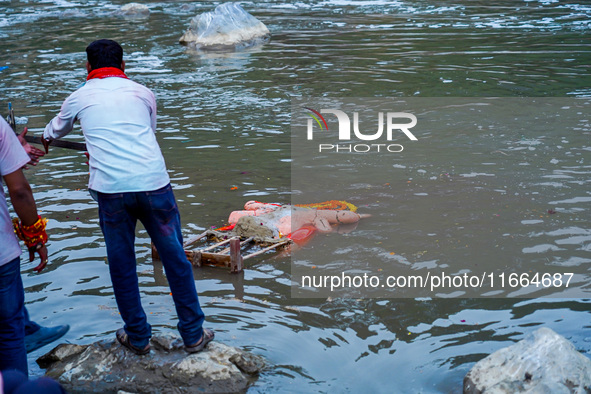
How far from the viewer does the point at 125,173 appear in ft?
13.5

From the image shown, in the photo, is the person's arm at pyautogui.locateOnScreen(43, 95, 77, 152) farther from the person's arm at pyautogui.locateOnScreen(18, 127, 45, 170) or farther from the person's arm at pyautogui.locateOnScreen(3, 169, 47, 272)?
the person's arm at pyautogui.locateOnScreen(3, 169, 47, 272)

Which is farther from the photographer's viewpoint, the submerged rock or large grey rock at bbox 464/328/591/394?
the submerged rock

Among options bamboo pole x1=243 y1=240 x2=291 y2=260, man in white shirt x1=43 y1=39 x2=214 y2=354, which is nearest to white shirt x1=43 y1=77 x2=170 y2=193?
man in white shirt x1=43 y1=39 x2=214 y2=354

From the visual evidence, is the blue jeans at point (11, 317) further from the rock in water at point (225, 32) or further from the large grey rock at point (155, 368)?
the rock in water at point (225, 32)

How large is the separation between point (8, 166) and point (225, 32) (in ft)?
50.0

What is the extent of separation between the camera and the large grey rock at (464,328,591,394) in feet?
12.9

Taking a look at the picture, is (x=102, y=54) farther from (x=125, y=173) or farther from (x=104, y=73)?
(x=125, y=173)

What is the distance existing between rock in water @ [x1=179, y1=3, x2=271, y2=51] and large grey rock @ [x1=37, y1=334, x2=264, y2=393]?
14237 mm

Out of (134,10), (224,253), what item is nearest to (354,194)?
(224,253)

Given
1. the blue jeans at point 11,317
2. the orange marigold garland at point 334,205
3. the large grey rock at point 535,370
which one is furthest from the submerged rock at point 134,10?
the large grey rock at point 535,370

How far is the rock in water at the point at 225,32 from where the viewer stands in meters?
18.2

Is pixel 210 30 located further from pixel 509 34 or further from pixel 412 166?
pixel 412 166

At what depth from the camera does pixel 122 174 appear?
412 cm

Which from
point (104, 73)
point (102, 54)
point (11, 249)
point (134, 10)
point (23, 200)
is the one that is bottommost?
point (11, 249)
